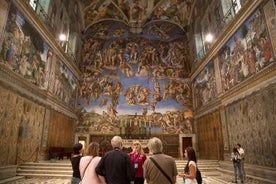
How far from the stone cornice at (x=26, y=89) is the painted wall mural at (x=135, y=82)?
4764mm

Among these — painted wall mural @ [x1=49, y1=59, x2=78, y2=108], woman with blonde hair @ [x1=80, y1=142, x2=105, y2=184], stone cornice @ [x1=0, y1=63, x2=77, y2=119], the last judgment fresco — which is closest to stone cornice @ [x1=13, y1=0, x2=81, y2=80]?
painted wall mural @ [x1=49, y1=59, x2=78, y2=108]

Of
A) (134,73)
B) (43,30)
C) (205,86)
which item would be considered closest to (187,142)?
(205,86)

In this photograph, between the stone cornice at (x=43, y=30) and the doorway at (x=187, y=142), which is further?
the doorway at (x=187, y=142)

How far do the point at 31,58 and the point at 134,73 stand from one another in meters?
10.8

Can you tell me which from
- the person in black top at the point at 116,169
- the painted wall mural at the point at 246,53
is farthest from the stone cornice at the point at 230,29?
the person in black top at the point at 116,169

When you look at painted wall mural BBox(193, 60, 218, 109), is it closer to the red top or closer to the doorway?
the doorway

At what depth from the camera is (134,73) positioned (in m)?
20.3

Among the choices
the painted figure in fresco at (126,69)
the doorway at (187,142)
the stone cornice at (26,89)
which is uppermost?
the painted figure in fresco at (126,69)

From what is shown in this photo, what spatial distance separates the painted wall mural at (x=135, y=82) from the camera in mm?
18562

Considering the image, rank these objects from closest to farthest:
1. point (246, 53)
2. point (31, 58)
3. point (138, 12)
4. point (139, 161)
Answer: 1. point (139, 161)
2. point (246, 53)
3. point (31, 58)
4. point (138, 12)

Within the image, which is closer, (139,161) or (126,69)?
(139,161)

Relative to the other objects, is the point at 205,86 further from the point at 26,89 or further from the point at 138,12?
the point at 26,89

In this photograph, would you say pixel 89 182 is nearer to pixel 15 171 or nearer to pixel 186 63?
pixel 15 171

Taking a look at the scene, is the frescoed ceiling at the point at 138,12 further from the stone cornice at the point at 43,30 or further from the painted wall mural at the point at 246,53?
the painted wall mural at the point at 246,53
